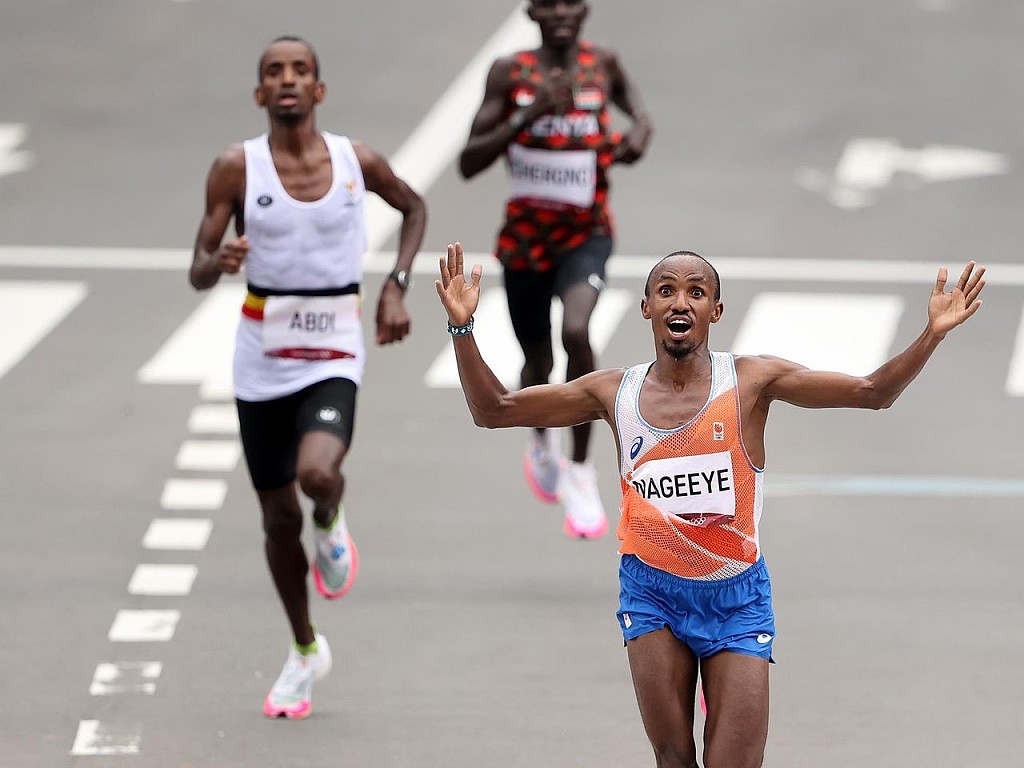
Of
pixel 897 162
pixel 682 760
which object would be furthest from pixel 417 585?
pixel 897 162

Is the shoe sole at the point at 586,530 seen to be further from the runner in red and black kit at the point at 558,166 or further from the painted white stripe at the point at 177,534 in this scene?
the painted white stripe at the point at 177,534

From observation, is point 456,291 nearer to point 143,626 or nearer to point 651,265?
point 143,626

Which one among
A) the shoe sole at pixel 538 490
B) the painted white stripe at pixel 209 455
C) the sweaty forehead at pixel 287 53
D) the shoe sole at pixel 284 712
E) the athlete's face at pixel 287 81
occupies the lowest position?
the shoe sole at pixel 284 712

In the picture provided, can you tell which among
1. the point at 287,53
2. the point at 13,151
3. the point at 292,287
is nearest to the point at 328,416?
the point at 292,287

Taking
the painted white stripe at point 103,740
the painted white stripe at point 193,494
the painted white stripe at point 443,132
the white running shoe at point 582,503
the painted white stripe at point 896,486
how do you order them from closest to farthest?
the painted white stripe at point 103,740
the white running shoe at point 582,503
the painted white stripe at point 193,494
the painted white stripe at point 896,486
the painted white stripe at point 443,132

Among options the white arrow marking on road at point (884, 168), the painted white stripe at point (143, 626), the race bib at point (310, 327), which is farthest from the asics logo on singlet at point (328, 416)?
the white arrow marking on road at point (884, 168)

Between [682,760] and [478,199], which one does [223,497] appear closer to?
[682,760]

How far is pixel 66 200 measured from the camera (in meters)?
18.0

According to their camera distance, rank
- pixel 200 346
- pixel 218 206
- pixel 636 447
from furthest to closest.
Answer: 1. pixel 200 346
2. pixel 218 206
3. pixel 636 447

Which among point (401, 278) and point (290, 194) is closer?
point (290, 194)

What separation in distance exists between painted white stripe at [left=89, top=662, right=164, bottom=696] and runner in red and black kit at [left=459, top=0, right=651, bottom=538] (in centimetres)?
264

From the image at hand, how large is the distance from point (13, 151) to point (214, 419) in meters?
7.38

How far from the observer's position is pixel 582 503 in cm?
1083

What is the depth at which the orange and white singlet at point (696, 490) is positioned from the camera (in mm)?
6684
